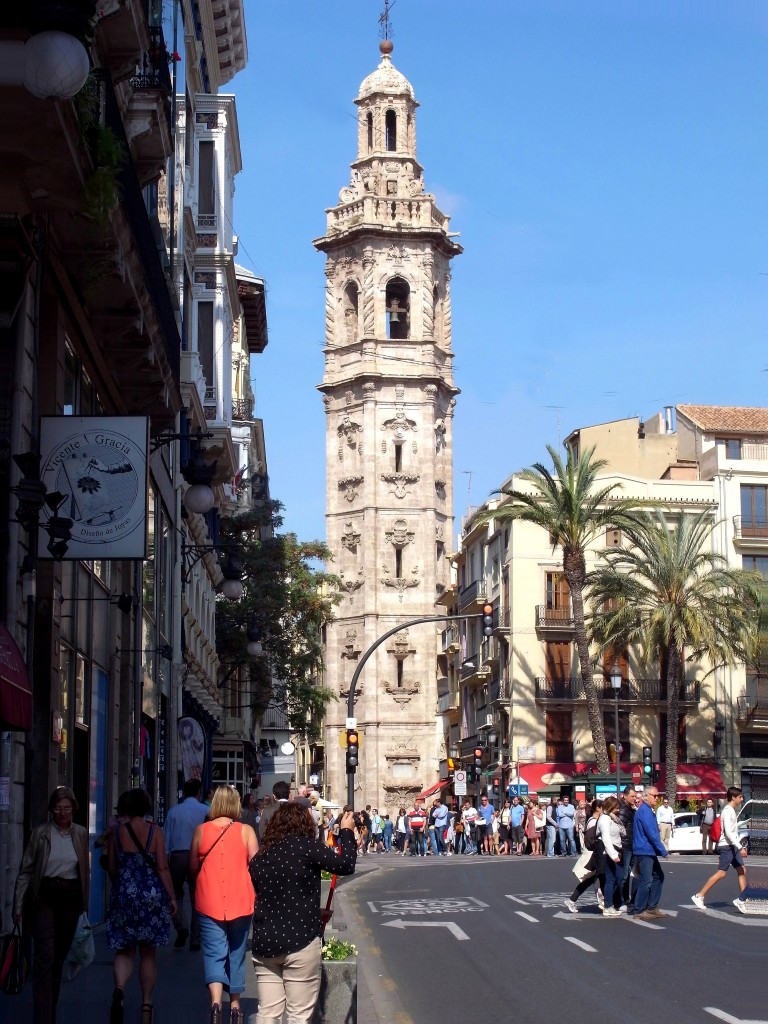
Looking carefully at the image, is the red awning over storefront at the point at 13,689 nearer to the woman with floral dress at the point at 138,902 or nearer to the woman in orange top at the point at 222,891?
the woman with floral dress at the point at 138,902

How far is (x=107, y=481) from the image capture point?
15.2 meters

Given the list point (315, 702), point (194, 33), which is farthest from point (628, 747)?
point (194, 33)

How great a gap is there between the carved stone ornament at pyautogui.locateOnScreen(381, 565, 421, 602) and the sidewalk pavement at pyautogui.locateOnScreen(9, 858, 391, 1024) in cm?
7516

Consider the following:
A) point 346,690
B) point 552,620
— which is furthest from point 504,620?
point 346,690

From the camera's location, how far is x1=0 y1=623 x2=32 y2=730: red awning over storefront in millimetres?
10297

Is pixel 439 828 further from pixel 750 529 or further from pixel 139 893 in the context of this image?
pixel 139 893

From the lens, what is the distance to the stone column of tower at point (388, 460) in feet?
297

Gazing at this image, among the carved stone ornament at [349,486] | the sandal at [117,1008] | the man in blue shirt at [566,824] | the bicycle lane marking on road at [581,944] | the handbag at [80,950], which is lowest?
the man in blue shirt at [566,824]

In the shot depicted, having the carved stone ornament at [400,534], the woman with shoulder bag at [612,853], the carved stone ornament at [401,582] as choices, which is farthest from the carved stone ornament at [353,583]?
the woman with shoulder bag at [612,853]

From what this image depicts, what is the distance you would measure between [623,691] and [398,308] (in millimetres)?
33881

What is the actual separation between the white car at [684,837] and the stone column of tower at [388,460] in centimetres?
3861

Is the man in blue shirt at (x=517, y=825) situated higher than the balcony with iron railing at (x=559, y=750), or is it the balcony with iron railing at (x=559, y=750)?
the balcony with iron railing at (x=559, y=750)

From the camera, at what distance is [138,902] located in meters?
10.8

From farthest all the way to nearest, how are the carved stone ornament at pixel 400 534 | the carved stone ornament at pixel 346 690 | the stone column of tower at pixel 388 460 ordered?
the carved stone ornament at pixel 400 534 → the carved stone ornament at pixel 346 690 → the stone column of tower at pixel 388 460
